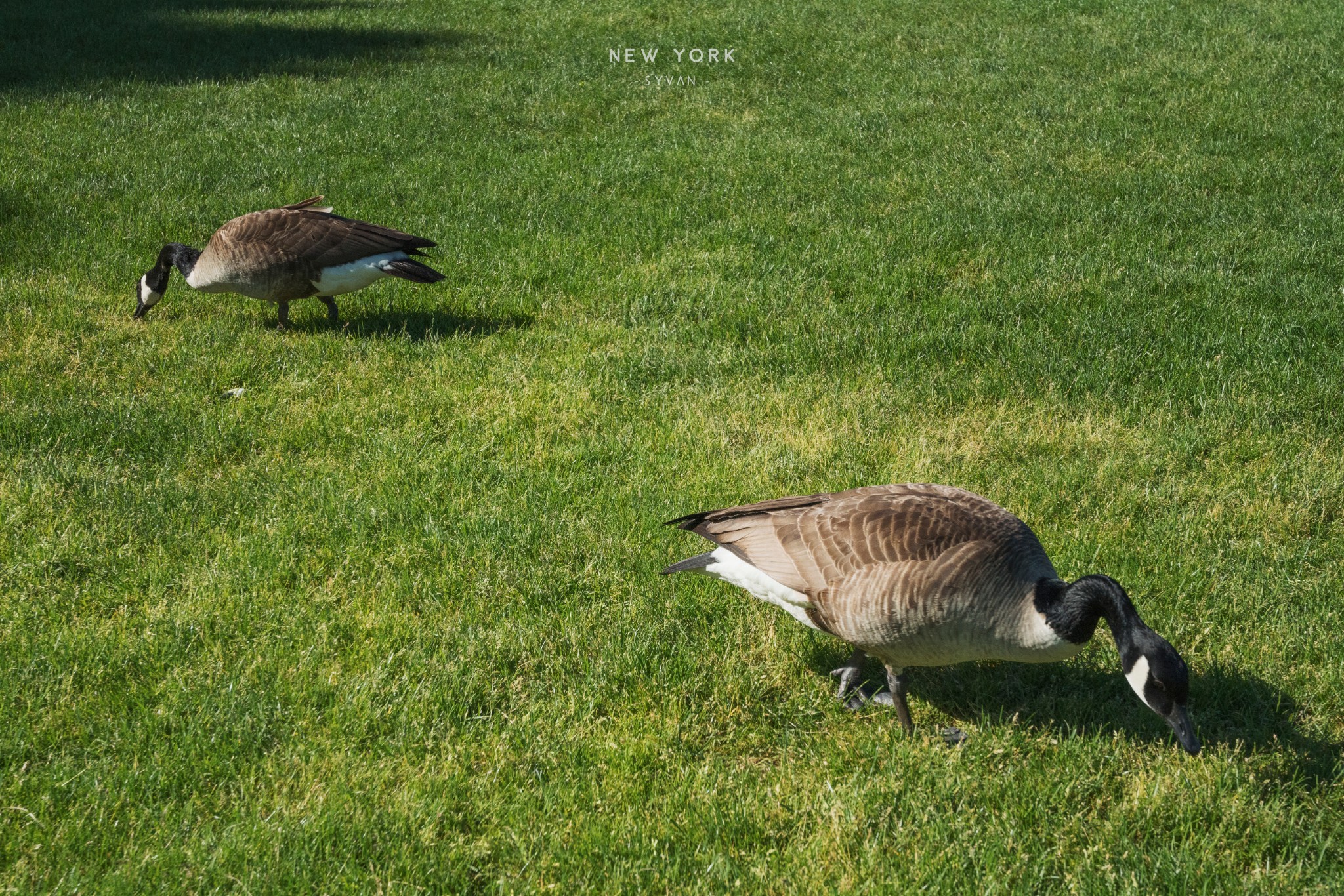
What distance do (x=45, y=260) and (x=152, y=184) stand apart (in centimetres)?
205

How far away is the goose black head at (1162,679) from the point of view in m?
3.54

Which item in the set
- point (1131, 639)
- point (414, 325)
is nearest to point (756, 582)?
point (1131, 639)

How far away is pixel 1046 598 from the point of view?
3746 mm

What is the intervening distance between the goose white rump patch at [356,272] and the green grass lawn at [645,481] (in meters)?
0.39

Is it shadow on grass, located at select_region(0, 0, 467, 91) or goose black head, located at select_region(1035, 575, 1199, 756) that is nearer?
goose black head, located at select_region(1035, 575, 1199, 756)

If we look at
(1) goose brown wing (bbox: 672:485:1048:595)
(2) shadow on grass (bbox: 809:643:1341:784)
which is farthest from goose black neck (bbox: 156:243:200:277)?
(2) shadow on grass (bbox: 809:643:1341:784)

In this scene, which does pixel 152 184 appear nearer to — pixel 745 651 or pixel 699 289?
pixel 699 289

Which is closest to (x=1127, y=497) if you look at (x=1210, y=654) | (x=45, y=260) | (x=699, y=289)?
(x=1210, y=654)

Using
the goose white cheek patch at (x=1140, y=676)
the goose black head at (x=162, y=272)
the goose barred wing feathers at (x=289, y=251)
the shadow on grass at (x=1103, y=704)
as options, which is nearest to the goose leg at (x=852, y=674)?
the shadow on grass at (x=1103, y=704)

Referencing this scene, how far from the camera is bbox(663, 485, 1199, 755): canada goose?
3656 millimetres

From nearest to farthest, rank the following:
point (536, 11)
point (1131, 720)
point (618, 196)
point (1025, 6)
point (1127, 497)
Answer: point (1131, 720), point (1127, 497), point (618, 196), point (1025, 6), point (536, 11)

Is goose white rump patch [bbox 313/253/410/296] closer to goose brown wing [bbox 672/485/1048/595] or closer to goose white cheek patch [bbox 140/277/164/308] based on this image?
goose white cheek patch [bbox 140/277/164/308]

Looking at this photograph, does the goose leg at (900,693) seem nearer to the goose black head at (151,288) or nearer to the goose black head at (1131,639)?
the goose black head at (1131,639)

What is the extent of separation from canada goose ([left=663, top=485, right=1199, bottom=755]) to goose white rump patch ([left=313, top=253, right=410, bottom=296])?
4.21 meters
